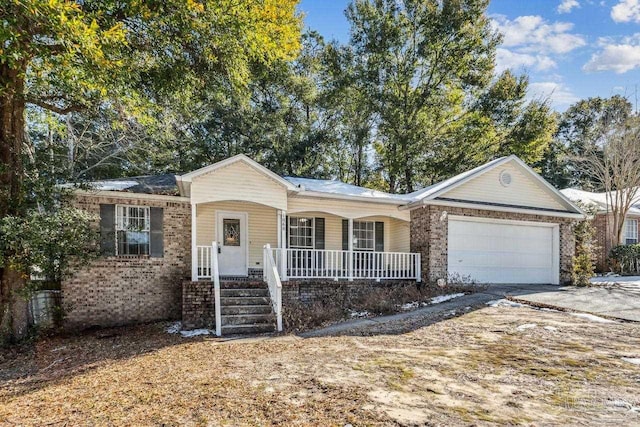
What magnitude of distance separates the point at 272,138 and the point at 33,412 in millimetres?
18060

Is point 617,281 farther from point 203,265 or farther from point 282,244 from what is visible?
point 203,265

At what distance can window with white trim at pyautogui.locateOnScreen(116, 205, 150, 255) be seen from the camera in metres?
10.5

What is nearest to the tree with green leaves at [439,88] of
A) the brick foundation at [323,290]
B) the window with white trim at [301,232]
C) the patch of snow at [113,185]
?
the window with white trim at [301,232]

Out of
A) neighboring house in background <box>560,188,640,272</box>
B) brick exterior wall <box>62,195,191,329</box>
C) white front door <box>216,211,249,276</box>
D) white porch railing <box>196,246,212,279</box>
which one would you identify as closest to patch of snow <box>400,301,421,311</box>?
white front door <box>216,211,249,276</box>

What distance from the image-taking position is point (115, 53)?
7.50 meters

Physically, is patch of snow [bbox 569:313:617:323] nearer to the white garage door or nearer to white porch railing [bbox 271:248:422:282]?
the white garage door

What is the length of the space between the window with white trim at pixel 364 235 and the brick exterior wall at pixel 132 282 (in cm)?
600

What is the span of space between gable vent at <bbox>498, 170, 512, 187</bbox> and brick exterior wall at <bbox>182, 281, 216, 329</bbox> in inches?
407

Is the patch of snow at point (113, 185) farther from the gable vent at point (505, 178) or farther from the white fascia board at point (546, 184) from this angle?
the white fascia board at point (546, 184)

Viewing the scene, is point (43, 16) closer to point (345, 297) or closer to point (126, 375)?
point (126, 375)

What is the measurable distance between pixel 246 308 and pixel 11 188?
569 cm

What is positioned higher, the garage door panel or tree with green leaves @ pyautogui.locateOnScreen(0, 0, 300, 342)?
tree with green leaves @ pyautogui.locateOnScreen(0, 0, 300, 342)

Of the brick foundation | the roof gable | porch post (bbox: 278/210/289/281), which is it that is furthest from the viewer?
the roof gable

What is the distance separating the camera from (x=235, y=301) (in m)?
9.47
